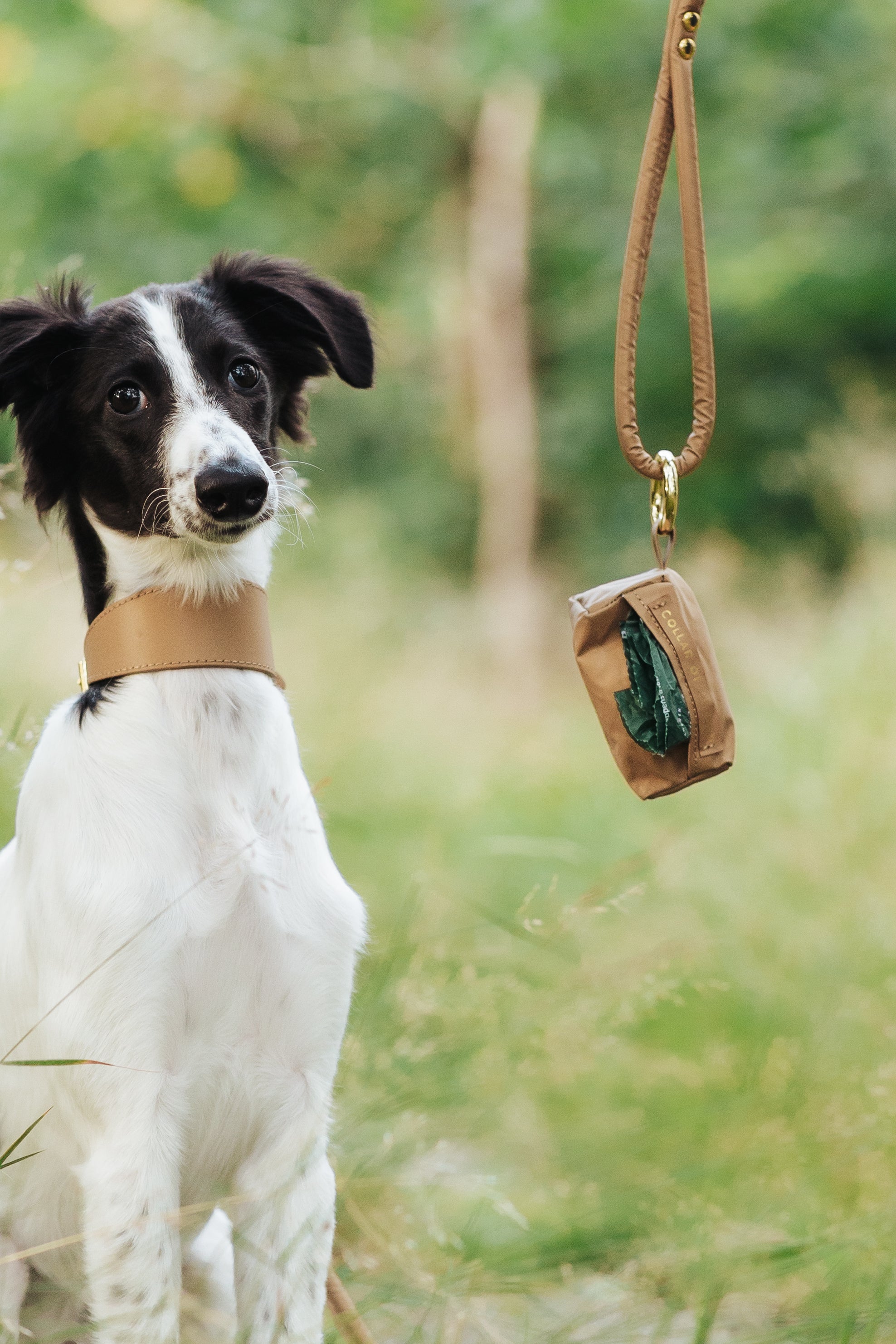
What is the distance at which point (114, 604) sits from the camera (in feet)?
6.31

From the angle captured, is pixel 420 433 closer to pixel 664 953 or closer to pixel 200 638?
pixel 664 953

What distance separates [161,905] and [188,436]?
0.69 meters

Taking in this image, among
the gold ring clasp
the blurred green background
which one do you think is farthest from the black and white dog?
the gold ring clasp

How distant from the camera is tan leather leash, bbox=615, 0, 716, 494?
1793 millimetres

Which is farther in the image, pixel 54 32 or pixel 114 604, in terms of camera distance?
pixel 54 32

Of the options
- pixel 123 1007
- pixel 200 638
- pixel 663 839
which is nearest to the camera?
pixel 123 1007

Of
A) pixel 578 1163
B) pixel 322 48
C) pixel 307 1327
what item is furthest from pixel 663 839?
pixel 322 48


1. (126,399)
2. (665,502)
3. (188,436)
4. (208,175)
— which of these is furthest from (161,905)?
(208,175)

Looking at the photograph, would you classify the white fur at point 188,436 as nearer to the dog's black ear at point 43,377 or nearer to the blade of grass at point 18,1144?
the dog's black ear at point 43,377

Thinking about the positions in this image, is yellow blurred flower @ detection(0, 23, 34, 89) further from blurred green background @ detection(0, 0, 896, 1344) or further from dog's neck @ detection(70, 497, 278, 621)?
dog's neck @ detection(70, 497, 278, 621)

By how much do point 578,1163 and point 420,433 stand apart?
10.3 meters

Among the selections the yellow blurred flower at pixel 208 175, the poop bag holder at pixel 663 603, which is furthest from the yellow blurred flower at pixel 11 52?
the poop bag holder at pixel 663 603

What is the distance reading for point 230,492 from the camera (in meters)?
1.84

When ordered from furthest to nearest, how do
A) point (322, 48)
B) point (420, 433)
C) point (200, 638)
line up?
point (420, 433) < point (322, 48) < point (200, 638)
